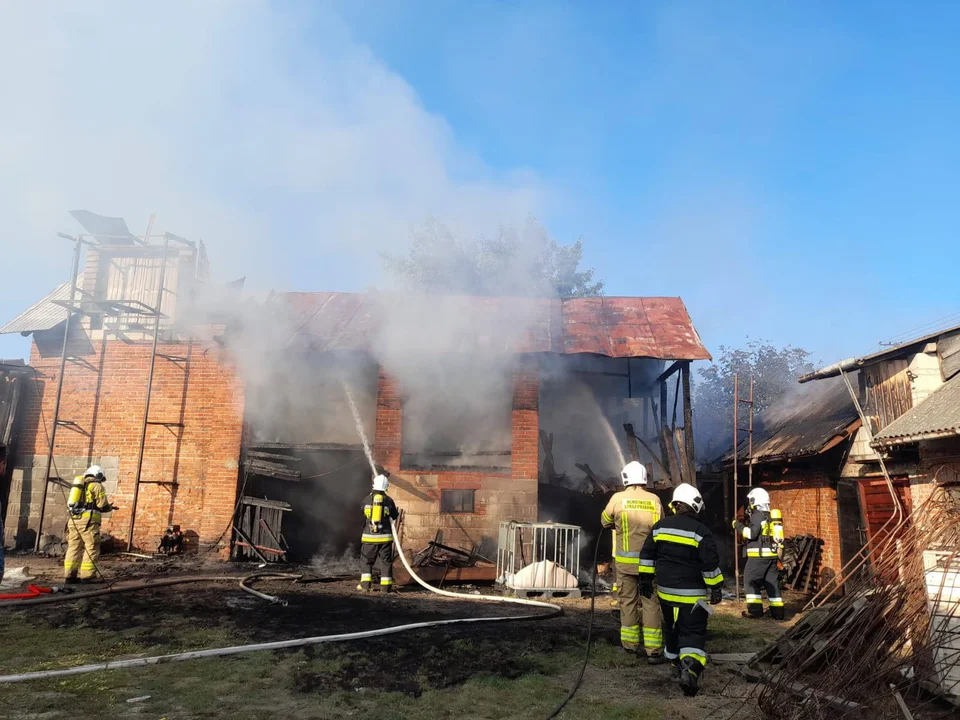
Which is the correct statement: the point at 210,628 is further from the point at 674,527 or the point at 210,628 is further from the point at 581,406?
the point at 581,406

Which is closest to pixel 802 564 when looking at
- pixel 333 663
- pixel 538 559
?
pixel 538 559

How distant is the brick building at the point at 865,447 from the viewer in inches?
A: 301

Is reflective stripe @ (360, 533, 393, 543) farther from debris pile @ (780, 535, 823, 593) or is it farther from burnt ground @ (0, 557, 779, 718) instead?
debris pile @ (780, 535, 823, 593)

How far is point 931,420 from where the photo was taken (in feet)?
24.0

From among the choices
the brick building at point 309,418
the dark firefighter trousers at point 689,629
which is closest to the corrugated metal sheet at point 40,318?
the brick building at point 309,418

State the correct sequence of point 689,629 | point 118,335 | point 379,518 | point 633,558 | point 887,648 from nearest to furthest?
point 887,648, point 689,629, point 633,558, point 379,518, point 118,335

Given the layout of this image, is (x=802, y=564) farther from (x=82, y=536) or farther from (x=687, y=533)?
(x=82, y=536)

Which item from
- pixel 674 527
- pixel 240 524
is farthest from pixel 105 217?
pixel 674 527

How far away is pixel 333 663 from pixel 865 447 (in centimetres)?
850

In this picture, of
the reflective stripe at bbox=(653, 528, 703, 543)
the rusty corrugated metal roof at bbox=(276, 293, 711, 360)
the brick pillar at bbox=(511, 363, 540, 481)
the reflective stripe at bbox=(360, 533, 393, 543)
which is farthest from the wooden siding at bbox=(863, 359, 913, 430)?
the reflective stripe at bbox=(360, 533, 393, 543)

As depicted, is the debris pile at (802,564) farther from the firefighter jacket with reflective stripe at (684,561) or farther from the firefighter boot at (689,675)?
the firefighter boot at (689,675)

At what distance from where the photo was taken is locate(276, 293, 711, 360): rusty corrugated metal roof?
486 inches

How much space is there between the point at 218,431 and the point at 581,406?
26.4ft

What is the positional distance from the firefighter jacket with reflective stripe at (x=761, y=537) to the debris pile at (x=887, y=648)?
12.2ft
